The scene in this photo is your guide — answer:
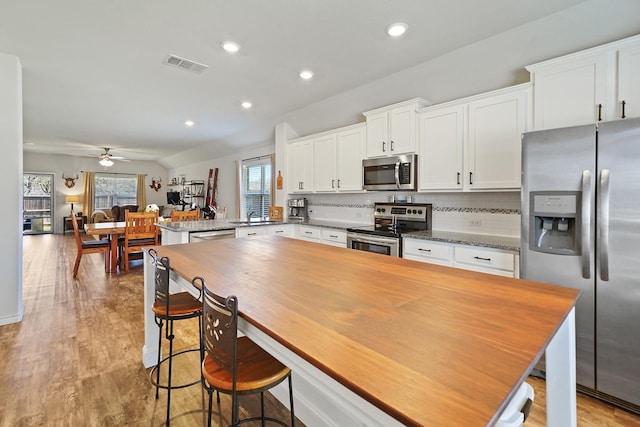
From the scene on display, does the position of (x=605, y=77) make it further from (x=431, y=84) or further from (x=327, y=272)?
(x=327, y=272)

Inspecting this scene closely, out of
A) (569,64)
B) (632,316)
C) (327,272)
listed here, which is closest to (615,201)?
(632,316)

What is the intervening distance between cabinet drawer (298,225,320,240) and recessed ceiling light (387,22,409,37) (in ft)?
8.40

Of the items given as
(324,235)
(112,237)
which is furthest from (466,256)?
(112,237)

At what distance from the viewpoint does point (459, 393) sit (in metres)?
0.57

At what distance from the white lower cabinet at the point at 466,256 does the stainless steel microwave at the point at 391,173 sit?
0.72 metres

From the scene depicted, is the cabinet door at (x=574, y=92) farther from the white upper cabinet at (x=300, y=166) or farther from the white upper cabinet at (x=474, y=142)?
Result: the white upper cabinet at (x=300, y=166)

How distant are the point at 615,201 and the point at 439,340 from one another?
183 cm

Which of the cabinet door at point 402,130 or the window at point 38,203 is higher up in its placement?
the cabinet door at point 402,130

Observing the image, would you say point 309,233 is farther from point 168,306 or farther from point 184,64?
point 168,306

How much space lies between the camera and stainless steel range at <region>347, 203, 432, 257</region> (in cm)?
328

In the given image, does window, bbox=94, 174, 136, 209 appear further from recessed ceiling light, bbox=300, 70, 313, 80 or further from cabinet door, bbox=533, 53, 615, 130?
cabinet door, bbox=533, 53, 615, 130

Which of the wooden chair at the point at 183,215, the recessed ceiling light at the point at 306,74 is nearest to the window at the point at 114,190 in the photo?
the wooden chair at the point at 183,215

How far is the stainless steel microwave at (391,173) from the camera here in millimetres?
3430

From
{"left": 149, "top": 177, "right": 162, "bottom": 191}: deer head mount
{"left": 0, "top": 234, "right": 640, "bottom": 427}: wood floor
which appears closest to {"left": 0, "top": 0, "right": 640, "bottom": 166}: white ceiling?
{"left": 0, "top": 234, "right": 640, "bottom": 427}: wood floor
